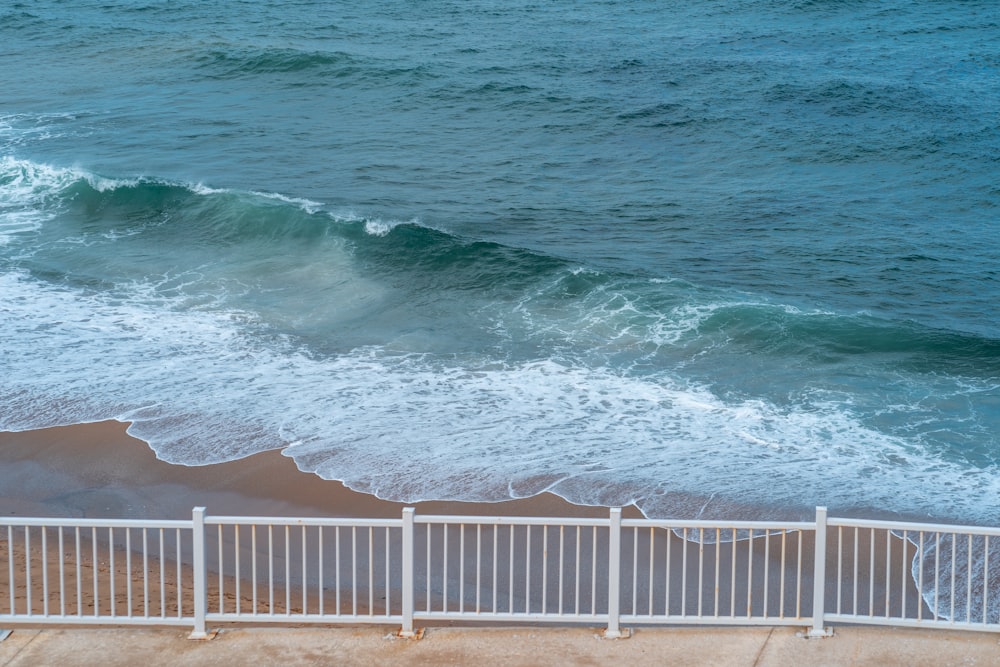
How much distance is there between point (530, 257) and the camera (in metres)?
22.3

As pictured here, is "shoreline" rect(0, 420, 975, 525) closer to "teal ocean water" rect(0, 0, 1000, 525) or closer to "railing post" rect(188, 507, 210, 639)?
"teal ocean water" rect(0, 0, 1000, 525)

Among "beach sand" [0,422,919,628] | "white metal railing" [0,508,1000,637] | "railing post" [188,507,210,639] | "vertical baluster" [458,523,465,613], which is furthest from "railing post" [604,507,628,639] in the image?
"beach sand" [0,422,919,628]

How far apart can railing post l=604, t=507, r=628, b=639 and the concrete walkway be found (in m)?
0.10

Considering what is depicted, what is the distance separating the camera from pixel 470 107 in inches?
1344

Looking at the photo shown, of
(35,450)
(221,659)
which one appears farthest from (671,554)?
(35,450)

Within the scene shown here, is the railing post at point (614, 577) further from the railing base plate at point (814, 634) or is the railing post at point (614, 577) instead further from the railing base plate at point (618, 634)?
the railing base plate at point (814, 634)

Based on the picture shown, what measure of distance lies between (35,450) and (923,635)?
10.5 meters

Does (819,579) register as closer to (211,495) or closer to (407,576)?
(407,576)

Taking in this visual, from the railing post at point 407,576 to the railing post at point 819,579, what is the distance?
8.81 feet

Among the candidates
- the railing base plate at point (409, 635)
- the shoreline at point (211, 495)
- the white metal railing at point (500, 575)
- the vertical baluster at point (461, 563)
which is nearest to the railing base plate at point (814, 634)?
the white metal railing at point (500, 575)

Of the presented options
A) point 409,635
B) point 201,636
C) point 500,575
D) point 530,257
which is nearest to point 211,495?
point 500,575

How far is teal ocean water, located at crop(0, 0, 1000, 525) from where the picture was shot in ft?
48.1

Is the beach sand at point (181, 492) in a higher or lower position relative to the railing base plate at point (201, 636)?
lower

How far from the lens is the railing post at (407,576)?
803 cm
